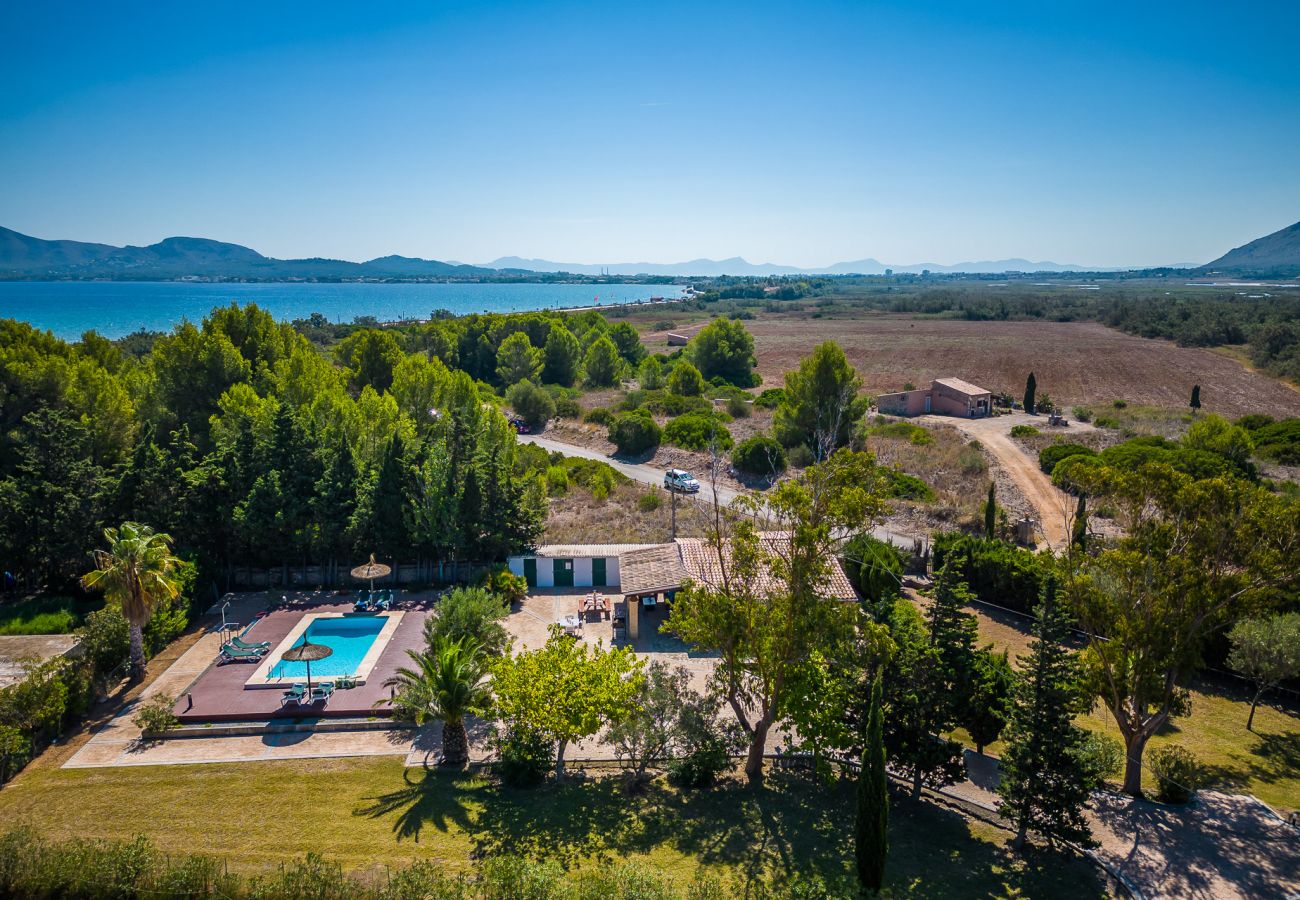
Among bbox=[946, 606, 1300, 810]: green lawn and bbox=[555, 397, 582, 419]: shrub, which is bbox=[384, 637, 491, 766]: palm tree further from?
bbox=[555, 397, 582, 419]: shrub

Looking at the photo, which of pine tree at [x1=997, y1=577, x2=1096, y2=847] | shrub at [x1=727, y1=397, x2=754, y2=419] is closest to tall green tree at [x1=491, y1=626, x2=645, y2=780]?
pine tree at [x1=997, y1=577, x2=1096, y2=847]

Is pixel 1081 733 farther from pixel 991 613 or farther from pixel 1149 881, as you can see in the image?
pixel 991 613

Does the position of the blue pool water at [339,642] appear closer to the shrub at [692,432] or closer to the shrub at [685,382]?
the shrub at [692,432]

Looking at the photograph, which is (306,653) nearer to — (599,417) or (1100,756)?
(1100,756)

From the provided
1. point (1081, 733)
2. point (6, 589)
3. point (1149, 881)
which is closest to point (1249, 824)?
point (1149, 881)

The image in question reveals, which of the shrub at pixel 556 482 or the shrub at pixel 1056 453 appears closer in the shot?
the shrub at pixel 556 482

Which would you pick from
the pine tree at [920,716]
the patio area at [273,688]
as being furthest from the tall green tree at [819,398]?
the pine tree at [920,716]
